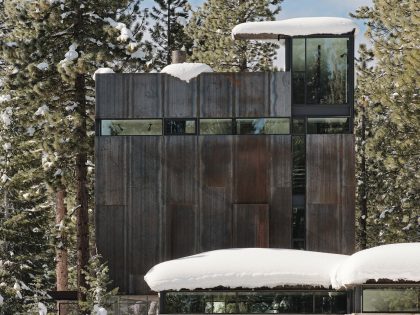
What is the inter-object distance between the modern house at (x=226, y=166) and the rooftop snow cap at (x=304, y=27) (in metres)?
0.05

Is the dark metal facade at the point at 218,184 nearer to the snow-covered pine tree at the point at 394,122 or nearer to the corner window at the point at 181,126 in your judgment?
the corner window at the point at 181,126

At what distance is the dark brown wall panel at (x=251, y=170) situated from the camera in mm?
29406

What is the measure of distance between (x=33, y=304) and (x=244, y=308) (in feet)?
42.4

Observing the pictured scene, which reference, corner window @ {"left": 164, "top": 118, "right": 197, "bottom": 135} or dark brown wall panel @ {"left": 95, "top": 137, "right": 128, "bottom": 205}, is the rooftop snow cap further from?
dark brown wall panel @ {"left": 95, "top": 137, "right": 128, "bottom": 205}

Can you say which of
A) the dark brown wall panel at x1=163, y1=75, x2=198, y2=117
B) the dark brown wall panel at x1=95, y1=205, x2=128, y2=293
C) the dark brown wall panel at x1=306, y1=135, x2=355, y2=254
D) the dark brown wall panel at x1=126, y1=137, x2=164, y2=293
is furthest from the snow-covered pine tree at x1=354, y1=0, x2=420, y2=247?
the dark brown wall panel at x1=95, y1=205, x2=128, y2=293

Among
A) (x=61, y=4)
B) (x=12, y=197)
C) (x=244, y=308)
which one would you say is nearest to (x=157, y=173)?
(x=244, y=308)

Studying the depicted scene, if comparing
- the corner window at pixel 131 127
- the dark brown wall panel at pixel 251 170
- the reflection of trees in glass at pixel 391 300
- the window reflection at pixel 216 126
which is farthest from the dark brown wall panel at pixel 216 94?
the reflection of trees in glass at pixel 391 300

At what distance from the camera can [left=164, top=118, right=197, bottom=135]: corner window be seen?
29.5 meters

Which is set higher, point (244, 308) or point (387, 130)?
point (387, 130)

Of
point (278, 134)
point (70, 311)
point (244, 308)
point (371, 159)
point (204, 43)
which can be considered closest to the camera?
point (244, 308)

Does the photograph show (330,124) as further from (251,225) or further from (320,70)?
(251,225)

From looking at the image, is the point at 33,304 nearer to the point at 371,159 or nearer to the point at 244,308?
the point at 244,308

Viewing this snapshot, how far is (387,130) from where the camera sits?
3972 centimetres

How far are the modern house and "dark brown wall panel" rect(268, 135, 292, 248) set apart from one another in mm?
34
